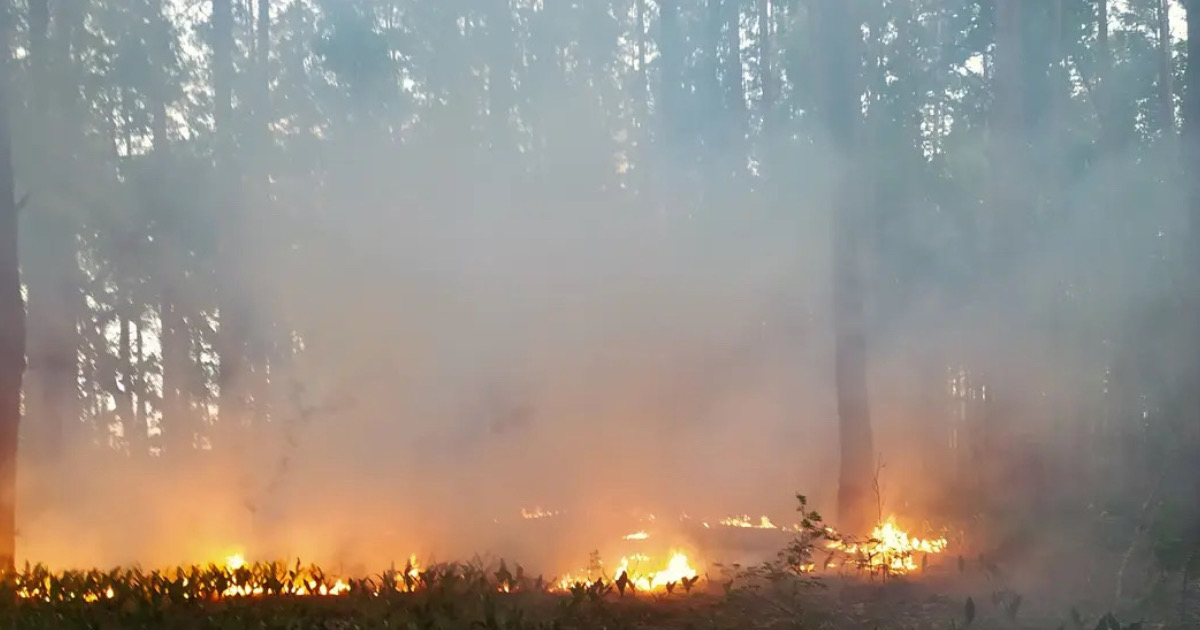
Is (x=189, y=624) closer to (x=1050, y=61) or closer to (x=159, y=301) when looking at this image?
(x=159, y=301)

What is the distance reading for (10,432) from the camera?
22.0ft

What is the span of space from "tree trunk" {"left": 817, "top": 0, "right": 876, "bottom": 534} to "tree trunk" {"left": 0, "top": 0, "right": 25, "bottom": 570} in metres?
6.10

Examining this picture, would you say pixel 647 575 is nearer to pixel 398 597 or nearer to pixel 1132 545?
pixel 398 597

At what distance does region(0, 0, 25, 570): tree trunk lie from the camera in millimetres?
6594

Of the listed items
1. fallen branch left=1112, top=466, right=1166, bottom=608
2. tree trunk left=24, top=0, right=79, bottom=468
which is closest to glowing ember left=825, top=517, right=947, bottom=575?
fallen branch left=1112, top=466, right=1166, bottom=608

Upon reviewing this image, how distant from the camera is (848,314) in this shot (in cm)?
749

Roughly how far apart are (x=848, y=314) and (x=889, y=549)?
2023mm

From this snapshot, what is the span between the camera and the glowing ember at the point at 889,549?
5.89 metres

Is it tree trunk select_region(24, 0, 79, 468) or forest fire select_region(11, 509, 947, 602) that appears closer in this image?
forest fire select_region(11, 509, 947, 602)

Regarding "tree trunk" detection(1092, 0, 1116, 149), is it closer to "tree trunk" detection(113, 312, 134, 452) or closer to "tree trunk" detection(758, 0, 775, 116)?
"tree trunk" detection(758, 0, 775, 116)

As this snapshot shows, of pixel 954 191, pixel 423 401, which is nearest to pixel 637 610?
pixel 423 401

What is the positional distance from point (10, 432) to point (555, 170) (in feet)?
15.8

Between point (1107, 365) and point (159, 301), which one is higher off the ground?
point (159, 301)

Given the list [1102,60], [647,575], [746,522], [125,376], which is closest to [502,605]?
[647,575]
